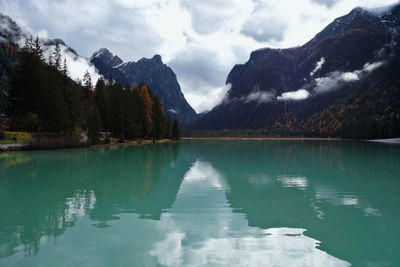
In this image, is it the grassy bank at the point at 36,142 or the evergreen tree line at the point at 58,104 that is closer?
the grassy bank at the point at 36,142

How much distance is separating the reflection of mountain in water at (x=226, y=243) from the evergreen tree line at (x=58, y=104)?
163ft

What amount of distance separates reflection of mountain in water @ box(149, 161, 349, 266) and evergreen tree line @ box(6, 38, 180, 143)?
49580 millimetres

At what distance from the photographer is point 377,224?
390 inches

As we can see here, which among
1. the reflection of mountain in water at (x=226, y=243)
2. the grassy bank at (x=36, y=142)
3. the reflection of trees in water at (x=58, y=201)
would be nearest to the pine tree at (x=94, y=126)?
the grassy bank at (x=36, y=142)

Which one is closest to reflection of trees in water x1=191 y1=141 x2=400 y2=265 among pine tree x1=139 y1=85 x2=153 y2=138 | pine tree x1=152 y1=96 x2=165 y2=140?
pine tree x1=139 y1=85 x2=153 y2=138

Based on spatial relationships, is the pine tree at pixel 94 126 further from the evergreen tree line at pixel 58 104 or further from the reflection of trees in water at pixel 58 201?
the reflection of trees in water at pixel 58 201

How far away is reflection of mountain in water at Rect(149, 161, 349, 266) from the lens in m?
6.99

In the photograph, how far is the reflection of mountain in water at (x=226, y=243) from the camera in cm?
699

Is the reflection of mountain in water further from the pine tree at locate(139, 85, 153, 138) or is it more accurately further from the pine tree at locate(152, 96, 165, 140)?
the pine tree at locate(152, 96, 165, 140)

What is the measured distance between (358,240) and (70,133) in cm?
5976

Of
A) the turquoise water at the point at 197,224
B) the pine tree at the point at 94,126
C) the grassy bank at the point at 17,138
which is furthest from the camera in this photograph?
the pine tree at the point at 94,126

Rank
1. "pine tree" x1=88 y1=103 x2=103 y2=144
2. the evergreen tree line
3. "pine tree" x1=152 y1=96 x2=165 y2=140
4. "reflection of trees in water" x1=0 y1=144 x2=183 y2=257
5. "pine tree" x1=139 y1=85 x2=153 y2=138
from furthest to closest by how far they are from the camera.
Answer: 1. "pine tree" x1=152 y1=96 x2=165 y2=140
2. "pine tree" x1=139 y1=85 x2=153 y2=138
3. "pine tree" x1=88 y1=103 x2=103 y2=144
4. the evergreen tree line
5. "reflection of trees in water" x1=0 y1=144 x2=183 y2=257

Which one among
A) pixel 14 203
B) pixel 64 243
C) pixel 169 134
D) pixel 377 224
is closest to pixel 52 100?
pixel 14 203

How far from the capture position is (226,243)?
810 centimetres
